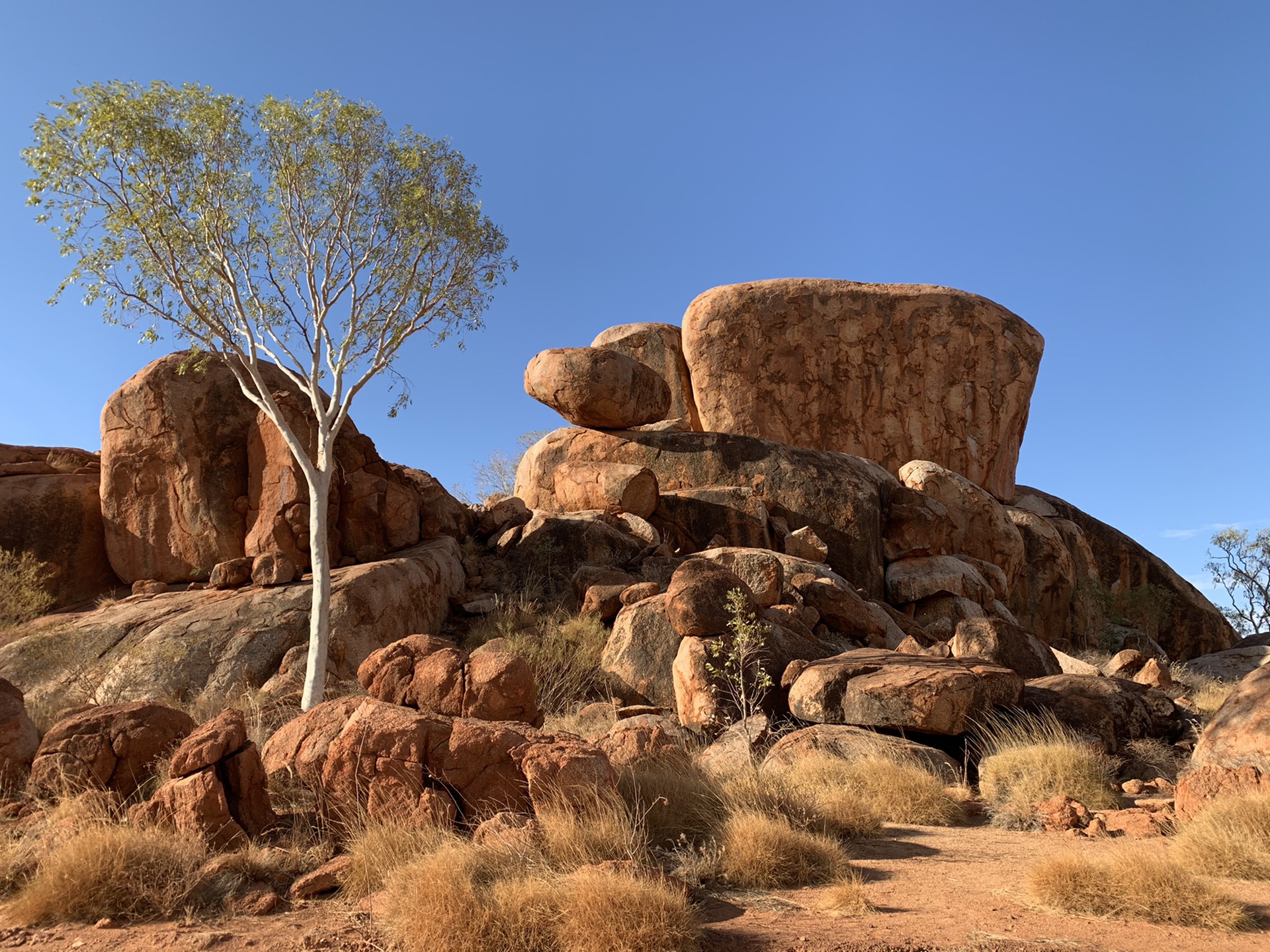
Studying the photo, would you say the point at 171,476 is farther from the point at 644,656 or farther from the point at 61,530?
the point at 644,656

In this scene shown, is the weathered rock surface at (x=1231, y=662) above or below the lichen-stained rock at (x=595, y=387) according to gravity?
below

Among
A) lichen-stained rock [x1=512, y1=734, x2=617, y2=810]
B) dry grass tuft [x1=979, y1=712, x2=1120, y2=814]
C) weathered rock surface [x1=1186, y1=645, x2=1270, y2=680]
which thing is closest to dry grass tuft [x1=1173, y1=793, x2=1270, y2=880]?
dry grass tuft [x1=979, y1=712, x2=1120, y2=814]

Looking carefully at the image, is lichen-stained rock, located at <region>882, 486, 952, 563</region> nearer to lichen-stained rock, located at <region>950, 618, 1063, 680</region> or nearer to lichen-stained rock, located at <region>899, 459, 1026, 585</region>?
lichen-stained rock, located at <region>899, 459, 1026, 585</region>

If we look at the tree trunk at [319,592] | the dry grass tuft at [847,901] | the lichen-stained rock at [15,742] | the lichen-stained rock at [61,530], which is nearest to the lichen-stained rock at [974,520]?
the tree trunk at [319,592]

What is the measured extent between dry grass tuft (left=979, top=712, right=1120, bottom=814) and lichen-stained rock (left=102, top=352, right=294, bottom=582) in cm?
1115

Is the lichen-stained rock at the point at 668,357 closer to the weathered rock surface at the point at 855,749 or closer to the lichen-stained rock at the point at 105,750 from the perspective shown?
the weathered rock surface at the point at 855,749

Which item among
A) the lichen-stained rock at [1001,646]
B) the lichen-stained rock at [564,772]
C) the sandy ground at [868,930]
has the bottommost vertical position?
the sandy ground at [868,930]

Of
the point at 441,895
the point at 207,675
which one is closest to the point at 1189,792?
the point at 441,895

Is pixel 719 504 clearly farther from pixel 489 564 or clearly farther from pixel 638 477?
pixel 489 564

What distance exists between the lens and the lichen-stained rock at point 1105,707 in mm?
10039

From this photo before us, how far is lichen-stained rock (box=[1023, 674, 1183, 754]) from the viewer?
10.0m

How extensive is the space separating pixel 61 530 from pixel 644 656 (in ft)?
31.6

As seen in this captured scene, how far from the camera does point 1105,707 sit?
1021 centimetres

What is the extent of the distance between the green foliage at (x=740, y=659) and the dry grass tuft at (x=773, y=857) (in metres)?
3.22
